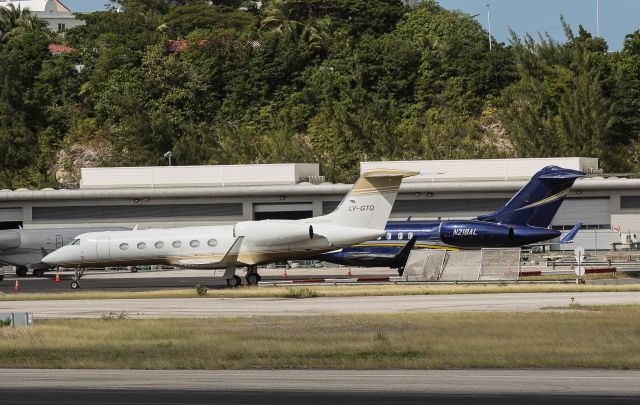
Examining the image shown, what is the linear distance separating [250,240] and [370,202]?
623 cm

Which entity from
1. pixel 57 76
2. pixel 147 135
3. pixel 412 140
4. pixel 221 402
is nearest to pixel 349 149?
Answer: pixel 412 140

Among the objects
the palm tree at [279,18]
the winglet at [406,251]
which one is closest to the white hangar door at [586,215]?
the winglet at [406,251]

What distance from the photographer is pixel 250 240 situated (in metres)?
56.9

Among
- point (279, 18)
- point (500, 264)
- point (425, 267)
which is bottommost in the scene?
point (425, 267)

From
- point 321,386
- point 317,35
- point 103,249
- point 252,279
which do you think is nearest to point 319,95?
point 317,35

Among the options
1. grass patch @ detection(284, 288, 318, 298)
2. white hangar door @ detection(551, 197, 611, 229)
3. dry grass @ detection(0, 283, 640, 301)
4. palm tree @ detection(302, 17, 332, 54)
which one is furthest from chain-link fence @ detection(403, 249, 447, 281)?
palm tree @ detection(302, 17, 332, 54)

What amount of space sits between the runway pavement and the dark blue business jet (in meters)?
12.2

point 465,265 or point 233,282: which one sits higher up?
point 465,265

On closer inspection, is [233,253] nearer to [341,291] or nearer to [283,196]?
[341,291]

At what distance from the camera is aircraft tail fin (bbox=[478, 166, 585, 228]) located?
6012 cm

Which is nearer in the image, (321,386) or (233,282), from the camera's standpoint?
(321,386)

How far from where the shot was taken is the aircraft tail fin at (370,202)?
2196 inches

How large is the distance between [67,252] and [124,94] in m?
55.2

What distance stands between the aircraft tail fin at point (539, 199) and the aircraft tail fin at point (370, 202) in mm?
7648
